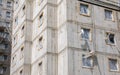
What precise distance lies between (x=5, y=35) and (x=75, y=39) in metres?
36.3

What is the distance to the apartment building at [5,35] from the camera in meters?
60.8

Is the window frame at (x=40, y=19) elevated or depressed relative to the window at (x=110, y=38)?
elevated

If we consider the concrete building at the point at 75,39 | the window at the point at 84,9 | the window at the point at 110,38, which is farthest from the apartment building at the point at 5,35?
the window at the point at 110,38

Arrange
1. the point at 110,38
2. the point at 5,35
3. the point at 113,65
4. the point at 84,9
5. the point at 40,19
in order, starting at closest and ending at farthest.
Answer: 1. the point at 113,65
2. the point at 84,9
3. the point at 110,38
4. the point at 40,19
5. the point at 5,35

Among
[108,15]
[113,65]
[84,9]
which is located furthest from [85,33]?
[113,65]

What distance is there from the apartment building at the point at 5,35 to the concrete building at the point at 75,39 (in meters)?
25.8

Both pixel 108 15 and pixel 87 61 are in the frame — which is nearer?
pixel 87 61

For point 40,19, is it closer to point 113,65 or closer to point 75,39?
point 75,39

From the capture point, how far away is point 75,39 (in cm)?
3006

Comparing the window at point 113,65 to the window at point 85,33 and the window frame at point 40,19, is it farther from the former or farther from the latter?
the window frame at point 40,19

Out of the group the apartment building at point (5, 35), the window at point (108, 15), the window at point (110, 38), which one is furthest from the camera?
the apartment building at point (5, 35)

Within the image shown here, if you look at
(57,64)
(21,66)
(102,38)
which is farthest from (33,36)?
(102,38)

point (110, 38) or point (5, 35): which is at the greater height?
point (5, 35)

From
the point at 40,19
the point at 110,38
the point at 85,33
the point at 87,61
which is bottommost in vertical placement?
the point at 87,61
